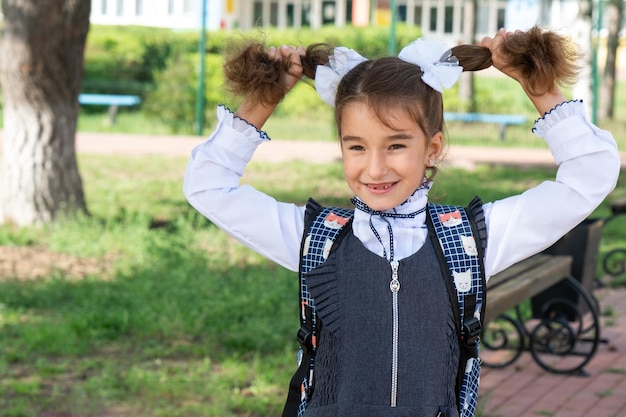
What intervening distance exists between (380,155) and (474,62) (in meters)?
0.33

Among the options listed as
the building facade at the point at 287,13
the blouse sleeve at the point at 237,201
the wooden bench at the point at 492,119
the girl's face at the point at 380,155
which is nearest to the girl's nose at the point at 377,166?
the girl's face at the point at 380,155

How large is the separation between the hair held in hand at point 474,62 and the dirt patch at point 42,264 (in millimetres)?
4719

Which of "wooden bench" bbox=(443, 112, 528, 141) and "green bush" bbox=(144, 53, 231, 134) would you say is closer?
"green bush" bbox=(144, 53, 231, 134)

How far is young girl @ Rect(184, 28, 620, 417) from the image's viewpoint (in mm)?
2182

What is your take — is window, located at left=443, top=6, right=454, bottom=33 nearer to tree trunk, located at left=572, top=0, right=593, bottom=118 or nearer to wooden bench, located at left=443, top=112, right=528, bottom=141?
wooden bench, located at left=443, top=112, right=528, bottom=141

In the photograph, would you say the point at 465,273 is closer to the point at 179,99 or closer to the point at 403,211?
the point at 403,211

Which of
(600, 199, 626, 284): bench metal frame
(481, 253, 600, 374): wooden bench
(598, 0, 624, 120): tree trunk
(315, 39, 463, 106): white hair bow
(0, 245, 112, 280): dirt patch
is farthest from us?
(598, 0, 624, 120): tree trunk

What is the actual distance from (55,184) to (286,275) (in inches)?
87.2

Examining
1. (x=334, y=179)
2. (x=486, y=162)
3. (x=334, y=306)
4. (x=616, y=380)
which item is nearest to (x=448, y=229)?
(x=334, y=306)

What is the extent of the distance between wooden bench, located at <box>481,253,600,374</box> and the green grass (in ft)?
3.51

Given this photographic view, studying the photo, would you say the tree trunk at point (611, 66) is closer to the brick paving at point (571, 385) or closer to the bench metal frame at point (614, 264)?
the bench metal frame at point (614, 264)

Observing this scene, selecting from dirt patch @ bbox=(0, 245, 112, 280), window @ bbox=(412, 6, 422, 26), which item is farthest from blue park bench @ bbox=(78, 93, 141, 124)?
window @ bbox=(412, 6, 422, 26)

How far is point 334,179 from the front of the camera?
39.8ft

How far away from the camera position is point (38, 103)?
8055mm
